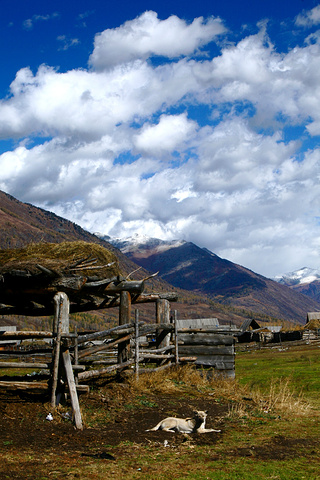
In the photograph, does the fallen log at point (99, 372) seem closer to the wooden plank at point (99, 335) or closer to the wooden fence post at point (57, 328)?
the wooden plank at point (99, 335)

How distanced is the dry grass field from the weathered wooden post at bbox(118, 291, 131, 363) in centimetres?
55

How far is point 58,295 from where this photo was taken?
30.1ft

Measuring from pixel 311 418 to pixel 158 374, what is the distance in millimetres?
4231

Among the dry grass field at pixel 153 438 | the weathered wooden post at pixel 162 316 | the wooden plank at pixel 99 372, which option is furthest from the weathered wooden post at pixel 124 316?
the weathered wooden post at pixel 162 316

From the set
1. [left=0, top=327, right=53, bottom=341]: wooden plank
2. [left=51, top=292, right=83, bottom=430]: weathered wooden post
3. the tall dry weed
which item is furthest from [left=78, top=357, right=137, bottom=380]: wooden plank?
[left=0, top=327, right=53, bottom=341]: wooden plank

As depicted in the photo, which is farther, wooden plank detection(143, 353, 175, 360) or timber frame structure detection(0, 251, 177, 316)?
wooden plank detection(143, 353, 175, 360)

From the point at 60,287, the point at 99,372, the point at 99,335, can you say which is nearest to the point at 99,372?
the point at 99,372

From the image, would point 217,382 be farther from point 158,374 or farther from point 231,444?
point 231,444

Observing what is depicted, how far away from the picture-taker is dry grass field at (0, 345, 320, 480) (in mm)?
5613

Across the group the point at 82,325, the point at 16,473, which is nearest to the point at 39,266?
the point at 16,473

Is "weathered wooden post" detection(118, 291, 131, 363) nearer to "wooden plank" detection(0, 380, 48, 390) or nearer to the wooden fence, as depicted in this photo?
the wooden fence

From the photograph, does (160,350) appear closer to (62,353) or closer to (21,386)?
(62,353)

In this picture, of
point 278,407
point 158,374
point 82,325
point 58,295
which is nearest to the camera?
point 58,295

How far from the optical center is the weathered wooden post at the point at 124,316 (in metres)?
11.5
